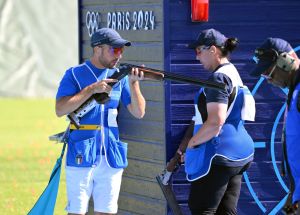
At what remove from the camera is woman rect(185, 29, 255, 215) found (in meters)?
7.43

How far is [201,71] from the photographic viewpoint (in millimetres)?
8461

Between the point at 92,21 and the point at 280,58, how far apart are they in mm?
3737

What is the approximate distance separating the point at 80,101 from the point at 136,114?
59 centimetres

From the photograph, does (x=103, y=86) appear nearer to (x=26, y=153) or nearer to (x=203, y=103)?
(x=203, y=103)

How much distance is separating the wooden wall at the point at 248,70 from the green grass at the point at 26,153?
11.3ft

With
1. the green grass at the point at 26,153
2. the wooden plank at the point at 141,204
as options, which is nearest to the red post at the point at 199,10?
the wooden plank at the point at 141,204

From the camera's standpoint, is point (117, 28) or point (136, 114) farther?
point (117, 28)

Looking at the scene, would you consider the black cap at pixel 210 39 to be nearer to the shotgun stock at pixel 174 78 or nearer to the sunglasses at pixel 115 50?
the shotgun stock at pixel 174 78

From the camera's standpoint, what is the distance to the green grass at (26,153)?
12.7 metres

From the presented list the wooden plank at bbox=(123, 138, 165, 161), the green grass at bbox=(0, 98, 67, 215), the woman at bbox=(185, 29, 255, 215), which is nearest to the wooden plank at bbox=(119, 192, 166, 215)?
the wooden plank at bbox=(123, 138, 165, 161)

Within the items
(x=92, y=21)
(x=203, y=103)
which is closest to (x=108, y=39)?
(x=203, y=103)

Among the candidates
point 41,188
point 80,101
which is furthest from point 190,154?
point 41,188

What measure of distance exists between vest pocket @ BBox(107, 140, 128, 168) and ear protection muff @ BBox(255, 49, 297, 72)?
199 cm

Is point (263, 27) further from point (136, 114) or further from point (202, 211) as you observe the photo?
point (202, 211)
